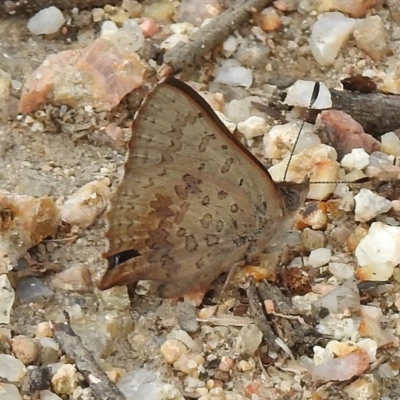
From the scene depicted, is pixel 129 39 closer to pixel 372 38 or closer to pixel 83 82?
pixel 83 82

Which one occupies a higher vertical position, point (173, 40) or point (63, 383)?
point (173, 40)

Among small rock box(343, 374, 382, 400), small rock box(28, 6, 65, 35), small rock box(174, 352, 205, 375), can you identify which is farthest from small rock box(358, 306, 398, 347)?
small rock box(28, 6, 65, 35)

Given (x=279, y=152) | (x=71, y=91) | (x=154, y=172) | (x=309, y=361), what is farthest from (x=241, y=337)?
(x=71, y=91)

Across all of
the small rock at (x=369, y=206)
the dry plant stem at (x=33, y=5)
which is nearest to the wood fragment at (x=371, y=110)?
the small rock at (x=369, y=206)

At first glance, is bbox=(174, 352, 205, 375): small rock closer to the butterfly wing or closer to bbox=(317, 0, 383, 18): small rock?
the butterfly wing

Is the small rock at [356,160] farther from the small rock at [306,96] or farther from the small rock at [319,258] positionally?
the small rock at [319,258]

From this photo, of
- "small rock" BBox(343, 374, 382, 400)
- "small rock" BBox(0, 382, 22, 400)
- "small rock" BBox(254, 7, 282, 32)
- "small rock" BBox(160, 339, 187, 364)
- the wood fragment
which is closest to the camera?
"small rock" BBox(0, 382, 22, 400)

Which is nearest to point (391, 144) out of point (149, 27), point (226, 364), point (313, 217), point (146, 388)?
point (313, 217)
